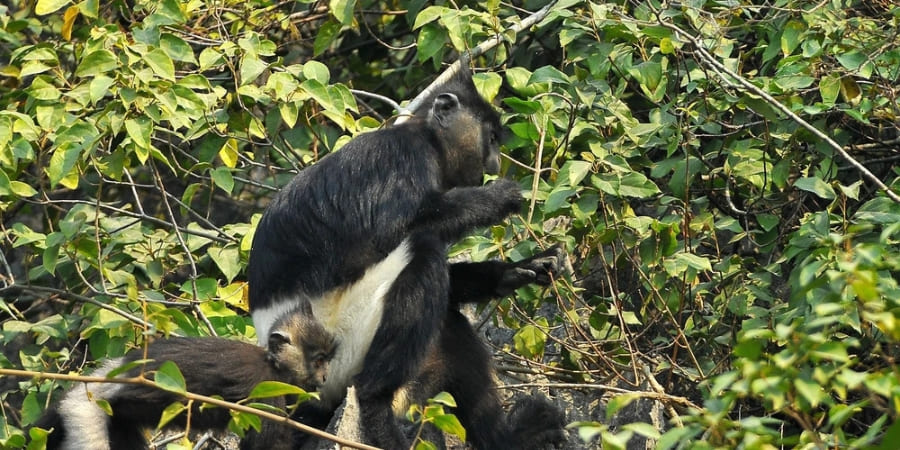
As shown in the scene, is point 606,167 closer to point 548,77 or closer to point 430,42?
point 548,77

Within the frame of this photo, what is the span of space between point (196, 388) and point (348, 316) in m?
0.76

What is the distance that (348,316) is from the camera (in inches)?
183

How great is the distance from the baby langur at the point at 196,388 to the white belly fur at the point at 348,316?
9cm

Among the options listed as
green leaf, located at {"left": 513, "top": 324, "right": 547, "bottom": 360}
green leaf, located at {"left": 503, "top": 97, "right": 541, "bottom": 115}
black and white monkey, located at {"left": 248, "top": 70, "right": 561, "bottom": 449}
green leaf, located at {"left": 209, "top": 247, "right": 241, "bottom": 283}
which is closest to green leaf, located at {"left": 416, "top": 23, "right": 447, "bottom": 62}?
black and white monkey, located at {"left": 248, "top": 70, "right": 561, "bottom": 449}

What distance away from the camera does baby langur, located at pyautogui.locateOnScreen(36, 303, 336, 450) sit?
4008mm

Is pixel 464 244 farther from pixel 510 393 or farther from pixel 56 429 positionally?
pixel 56 429

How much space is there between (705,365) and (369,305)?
1.58 meters

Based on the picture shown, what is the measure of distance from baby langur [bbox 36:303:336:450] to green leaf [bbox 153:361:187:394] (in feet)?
2.79

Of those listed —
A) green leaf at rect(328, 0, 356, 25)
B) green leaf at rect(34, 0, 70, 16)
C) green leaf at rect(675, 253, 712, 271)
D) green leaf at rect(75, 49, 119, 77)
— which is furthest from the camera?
green leaf at rect(328, 0, 356, 25)

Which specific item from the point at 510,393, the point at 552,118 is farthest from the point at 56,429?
the point at 552,118

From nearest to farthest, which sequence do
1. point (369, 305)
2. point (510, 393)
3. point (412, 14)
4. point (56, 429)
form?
1. point (56, 429)
2. point (369, 305)
3. point (510, 393)
4. point (412, 14)

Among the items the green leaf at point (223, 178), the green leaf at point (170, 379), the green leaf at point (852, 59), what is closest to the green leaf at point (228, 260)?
the green leaf at point (223, 178)

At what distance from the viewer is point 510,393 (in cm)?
540

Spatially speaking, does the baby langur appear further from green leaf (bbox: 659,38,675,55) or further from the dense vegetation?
green leaf (bbox: 659,38,675,55)
